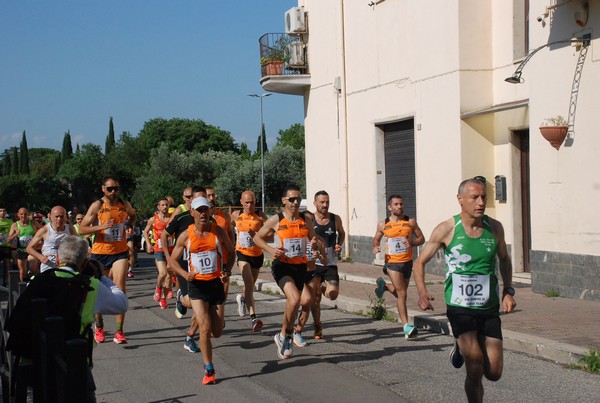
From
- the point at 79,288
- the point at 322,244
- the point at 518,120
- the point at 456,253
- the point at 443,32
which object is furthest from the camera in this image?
the point at 443,32

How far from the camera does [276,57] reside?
2441cm

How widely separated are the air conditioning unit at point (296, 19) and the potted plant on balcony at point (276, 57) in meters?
0.76

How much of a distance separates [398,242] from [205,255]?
11.1 feet

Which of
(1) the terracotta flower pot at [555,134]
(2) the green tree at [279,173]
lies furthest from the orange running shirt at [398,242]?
(2) the green tree at [279,173]

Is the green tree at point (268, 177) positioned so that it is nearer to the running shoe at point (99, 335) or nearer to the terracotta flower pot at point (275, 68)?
the terracotta flower pot at point (275, 68)

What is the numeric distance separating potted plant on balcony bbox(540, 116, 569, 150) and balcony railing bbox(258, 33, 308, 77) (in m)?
12.1

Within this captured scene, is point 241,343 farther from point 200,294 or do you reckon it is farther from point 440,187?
point 440,187

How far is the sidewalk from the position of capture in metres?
9.15

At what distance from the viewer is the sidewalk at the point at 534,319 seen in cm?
915

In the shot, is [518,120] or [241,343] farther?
[518,120]

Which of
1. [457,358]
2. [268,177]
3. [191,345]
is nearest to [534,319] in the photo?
[191,345]

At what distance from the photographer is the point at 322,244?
10.4 m

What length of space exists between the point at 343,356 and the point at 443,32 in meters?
9.89

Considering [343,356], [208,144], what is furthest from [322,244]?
[208,144]
